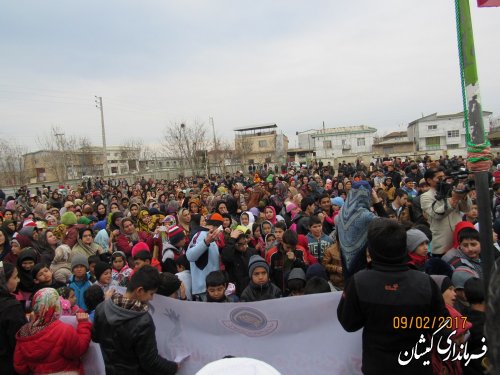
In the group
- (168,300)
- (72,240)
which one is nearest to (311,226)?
(168,300)

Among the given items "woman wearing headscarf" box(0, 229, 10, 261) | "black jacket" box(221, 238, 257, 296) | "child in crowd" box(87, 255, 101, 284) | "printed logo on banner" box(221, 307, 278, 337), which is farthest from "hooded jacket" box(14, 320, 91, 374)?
"woman wearing headscarf" box(0, 229, 10, 261)

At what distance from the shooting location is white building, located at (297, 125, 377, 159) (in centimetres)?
6291

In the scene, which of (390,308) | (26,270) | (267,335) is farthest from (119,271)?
(390,308)

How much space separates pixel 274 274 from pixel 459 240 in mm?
2209

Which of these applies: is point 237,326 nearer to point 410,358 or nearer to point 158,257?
point 410,358

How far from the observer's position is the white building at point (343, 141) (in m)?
62.9

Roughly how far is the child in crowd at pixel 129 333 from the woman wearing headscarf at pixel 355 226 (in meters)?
1.65

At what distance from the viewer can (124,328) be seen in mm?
2551

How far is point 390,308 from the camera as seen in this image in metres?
1.97

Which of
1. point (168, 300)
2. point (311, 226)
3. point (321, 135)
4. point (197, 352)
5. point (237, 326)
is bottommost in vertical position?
point (197, 352)

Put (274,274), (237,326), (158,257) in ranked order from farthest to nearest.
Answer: (158,257)
(274,274)
(237,326)

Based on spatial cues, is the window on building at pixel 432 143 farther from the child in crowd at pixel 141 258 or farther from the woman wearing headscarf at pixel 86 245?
the child in crowd at pixel 141 258

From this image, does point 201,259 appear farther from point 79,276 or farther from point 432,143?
point 432,143
